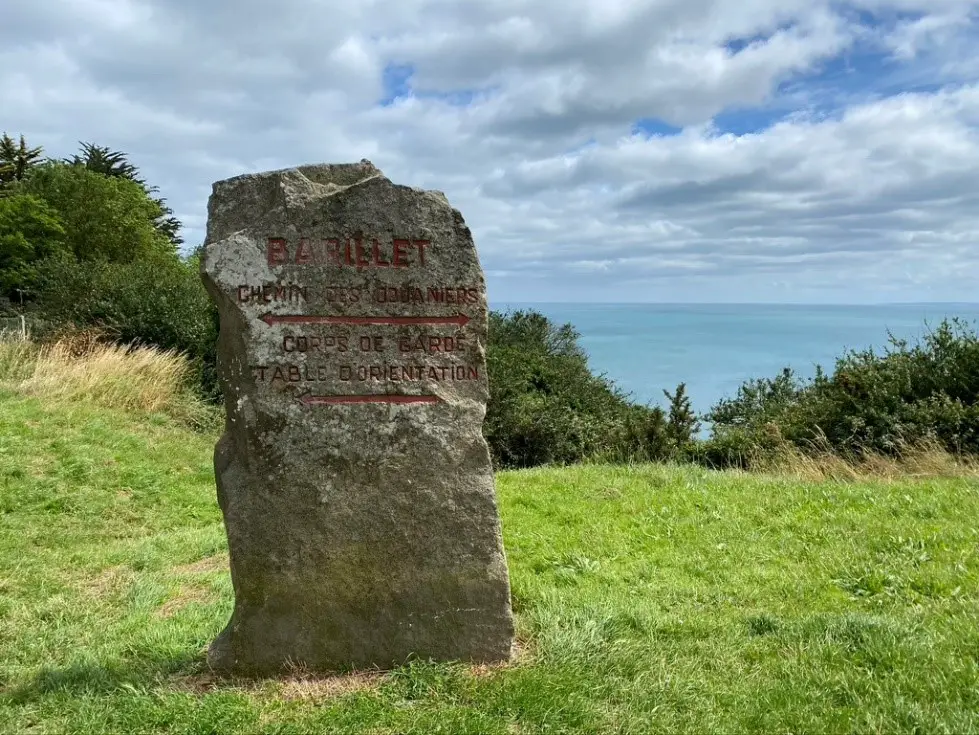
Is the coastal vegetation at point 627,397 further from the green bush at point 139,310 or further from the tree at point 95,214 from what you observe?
the tree at point 95,214

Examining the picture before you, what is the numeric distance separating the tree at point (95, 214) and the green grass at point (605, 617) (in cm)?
2154

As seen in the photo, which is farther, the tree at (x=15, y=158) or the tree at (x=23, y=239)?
the tree at (x=15, y=158)

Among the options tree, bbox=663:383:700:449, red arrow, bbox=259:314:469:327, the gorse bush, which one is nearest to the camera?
red arrow, bbox=259:314:469:327

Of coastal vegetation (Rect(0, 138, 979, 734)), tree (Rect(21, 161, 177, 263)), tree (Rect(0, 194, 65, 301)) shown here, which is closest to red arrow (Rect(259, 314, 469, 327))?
coastal vegetation (Rect(0, 138, 979, 734))

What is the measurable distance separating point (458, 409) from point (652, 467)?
6212 millimetres

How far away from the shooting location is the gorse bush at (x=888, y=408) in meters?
11.7

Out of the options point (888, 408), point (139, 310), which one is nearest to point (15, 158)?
point (139, 310)

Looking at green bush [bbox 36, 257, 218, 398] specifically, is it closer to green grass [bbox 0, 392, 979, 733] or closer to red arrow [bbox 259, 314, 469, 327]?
green grass [bbox 0, 392, 979, 733]

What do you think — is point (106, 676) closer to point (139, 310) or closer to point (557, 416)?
point (557, 416)

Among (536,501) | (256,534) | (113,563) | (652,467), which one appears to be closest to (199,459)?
(113,563)

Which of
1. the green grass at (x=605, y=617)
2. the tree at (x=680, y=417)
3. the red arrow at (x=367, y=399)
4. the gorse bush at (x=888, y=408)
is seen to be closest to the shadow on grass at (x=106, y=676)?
the green grass at (x=605, y=617)

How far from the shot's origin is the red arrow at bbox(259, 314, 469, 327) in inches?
156

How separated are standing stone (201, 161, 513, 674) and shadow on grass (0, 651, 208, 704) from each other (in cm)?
28

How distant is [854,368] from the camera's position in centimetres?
1386
